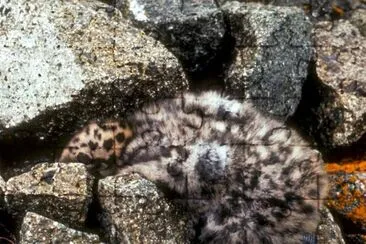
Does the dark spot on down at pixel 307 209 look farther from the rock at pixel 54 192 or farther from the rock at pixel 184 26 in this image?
the rock at pixel 184 26

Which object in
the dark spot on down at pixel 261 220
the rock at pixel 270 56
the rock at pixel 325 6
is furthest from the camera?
the rock at pixel 325 6

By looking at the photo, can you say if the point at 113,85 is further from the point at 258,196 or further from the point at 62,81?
the point at 258,196

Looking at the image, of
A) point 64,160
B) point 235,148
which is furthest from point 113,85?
point 235,148

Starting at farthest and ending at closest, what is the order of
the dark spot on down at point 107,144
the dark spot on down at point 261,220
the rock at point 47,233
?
the dark spot on down at point 107,144 < the dark spot on down at point 261,220 < the rock at point 47,233

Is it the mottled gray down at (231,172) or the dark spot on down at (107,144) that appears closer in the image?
the mottled gray down at (231,172)

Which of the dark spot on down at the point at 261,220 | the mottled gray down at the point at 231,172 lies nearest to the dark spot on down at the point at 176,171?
the mottled gray down at the point at 231,172

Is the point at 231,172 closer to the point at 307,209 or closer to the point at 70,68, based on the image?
the point at 307,209

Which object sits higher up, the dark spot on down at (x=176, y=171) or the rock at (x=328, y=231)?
the dark spot on down at (x=176, y=171)

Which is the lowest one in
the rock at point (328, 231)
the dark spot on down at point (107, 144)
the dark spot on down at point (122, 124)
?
the rock at point (328, 231)
